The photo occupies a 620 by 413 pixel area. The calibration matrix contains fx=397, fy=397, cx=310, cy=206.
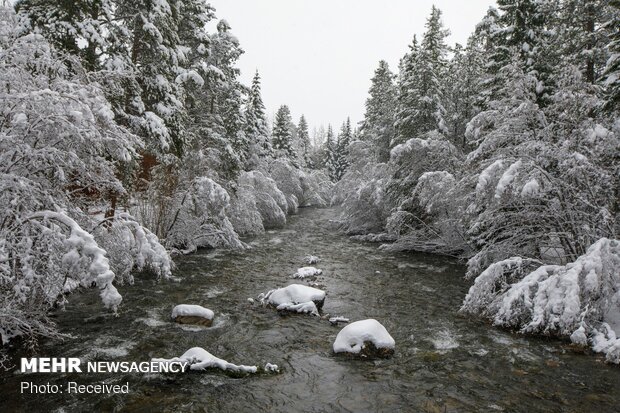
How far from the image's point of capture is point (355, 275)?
14664 mm

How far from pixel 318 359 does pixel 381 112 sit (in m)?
28.6

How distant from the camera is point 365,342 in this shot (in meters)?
7.85

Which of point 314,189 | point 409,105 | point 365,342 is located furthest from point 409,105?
point 314,189

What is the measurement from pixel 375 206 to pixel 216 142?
1047cm

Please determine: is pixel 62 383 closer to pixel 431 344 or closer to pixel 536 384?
pixel 431 344

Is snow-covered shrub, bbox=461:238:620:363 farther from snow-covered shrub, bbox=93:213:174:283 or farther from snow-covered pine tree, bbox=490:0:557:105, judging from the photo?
snow-covered pine tree, bbox=490:0:557:105

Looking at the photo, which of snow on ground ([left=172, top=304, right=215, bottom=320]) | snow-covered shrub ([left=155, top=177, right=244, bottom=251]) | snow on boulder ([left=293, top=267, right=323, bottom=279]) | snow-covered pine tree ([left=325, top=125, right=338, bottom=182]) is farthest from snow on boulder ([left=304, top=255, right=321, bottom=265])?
snow-covered pine tree ([left=325, top=125, right=338, bottom=182])

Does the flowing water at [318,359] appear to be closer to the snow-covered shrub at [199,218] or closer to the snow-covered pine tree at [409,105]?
the snow-covered shrub at [199,218]

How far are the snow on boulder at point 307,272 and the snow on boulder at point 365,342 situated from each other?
6.02 metres

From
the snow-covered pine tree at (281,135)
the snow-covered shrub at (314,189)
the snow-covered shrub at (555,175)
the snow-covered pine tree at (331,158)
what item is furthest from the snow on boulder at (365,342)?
the snow-covered pine tree at (331,158)

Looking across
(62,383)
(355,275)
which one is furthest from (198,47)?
(62,383)

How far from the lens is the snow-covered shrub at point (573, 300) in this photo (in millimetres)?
7855

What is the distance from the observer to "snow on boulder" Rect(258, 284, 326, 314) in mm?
10227

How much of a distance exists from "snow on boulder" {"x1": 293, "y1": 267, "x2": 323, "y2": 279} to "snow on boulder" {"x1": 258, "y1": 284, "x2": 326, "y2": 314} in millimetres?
3083
